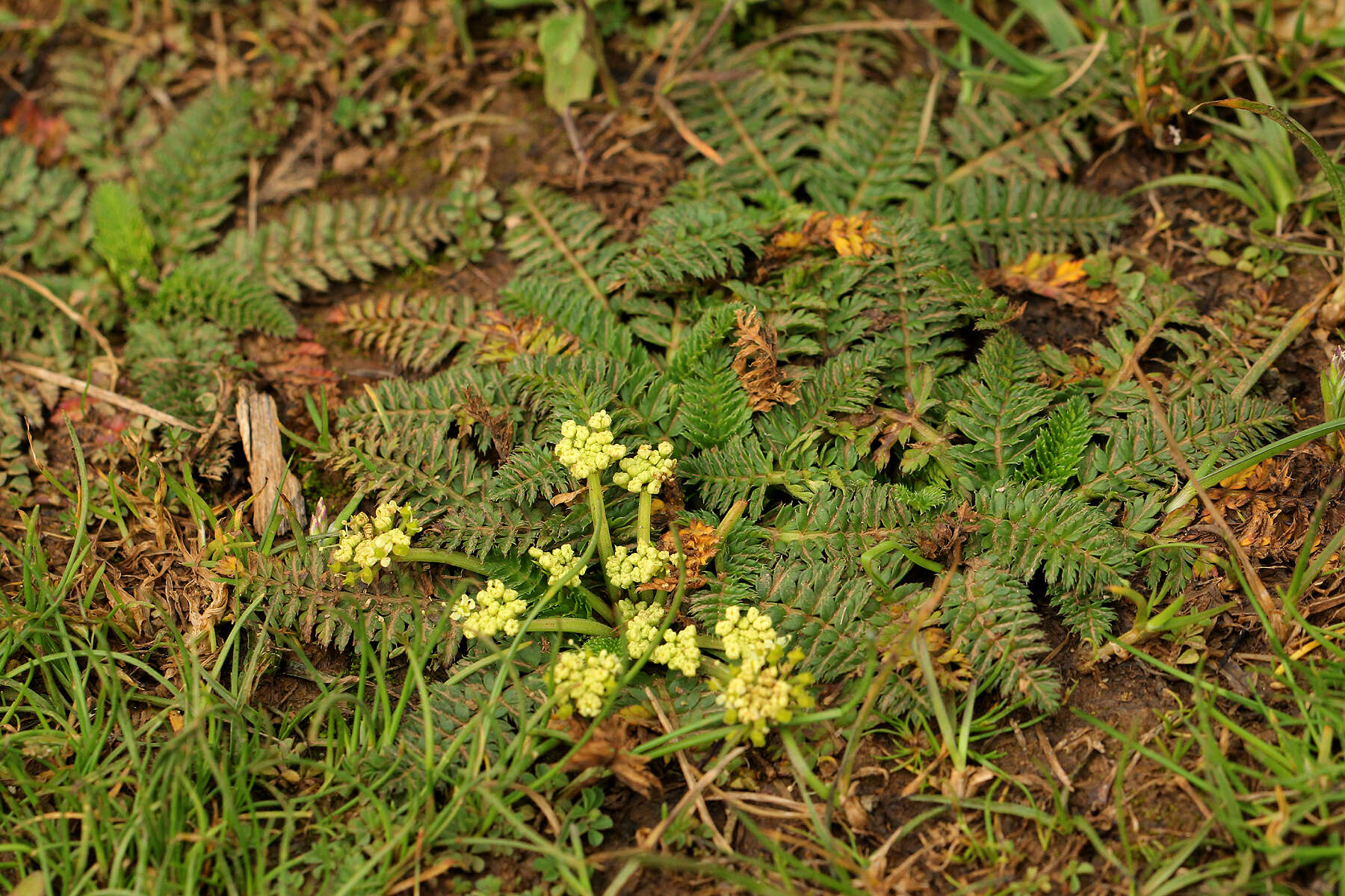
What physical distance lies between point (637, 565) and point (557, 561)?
0.74ft

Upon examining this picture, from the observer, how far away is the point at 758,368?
2992mm

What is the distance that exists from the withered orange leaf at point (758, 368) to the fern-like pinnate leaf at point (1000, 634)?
2.52 feet

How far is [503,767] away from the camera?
2494 mm

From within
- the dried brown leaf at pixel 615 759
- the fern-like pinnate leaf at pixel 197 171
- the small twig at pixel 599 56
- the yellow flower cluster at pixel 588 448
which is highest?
the small twig at pixel 599 56

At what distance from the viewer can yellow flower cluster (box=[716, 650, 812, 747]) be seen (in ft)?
7.84

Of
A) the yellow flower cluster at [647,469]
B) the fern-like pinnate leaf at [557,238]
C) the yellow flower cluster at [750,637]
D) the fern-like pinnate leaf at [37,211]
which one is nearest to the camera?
the yellow flower cluster at [750,637]

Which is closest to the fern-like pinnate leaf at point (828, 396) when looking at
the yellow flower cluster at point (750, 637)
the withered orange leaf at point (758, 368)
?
the withered orange leaf at point (758, 368)

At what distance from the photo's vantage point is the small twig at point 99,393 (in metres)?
3.38

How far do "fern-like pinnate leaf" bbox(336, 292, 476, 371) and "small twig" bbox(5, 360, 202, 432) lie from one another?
668 millimetres

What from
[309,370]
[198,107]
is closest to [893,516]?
[309,370]

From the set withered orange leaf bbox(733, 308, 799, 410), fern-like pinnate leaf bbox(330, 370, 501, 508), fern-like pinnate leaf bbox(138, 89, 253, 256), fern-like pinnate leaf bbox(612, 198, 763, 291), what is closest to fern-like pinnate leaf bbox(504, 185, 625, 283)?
fern-like pinnate leaf bbox(612, 198, 763, 291)

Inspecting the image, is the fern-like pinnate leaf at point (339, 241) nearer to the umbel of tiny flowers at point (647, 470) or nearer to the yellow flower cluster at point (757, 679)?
the umbel of tiny flowers at point (647, 470)

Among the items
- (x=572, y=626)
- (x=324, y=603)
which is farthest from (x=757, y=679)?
(x=324, y=603)

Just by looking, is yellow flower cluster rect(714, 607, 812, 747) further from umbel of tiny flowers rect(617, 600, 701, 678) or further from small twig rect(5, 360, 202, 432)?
small twig rect(5, 360, 202, 432)
